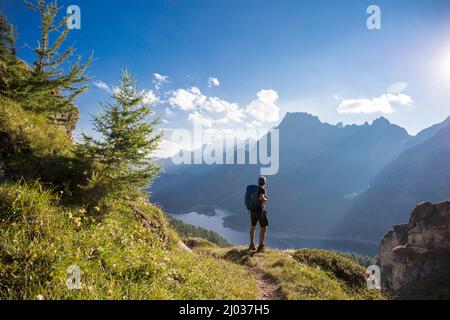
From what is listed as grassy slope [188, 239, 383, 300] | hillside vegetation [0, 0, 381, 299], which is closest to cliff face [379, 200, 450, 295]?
grassy slope [188, 239, 383, 300]

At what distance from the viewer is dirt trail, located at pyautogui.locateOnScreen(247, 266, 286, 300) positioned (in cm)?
852

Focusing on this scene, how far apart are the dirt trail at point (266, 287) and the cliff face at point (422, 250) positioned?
112 m

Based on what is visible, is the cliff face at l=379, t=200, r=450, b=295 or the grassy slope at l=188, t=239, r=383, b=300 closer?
the grassy slope at l=188, t=239, r=383, b=300

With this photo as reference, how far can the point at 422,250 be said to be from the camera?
107938 mm

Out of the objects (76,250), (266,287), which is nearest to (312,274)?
(266,287)

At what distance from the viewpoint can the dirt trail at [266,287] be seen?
27.9ft

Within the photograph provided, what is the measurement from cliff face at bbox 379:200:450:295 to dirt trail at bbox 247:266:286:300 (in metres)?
112

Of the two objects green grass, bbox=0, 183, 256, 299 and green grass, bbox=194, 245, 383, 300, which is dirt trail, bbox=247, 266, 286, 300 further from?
green grass, bbox=0, 183, 256, 299

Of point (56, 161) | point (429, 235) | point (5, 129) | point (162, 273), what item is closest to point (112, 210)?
point (56, 161)

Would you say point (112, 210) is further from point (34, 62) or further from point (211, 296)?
point (34, 62)

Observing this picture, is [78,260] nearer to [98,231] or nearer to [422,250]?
[98,231]
